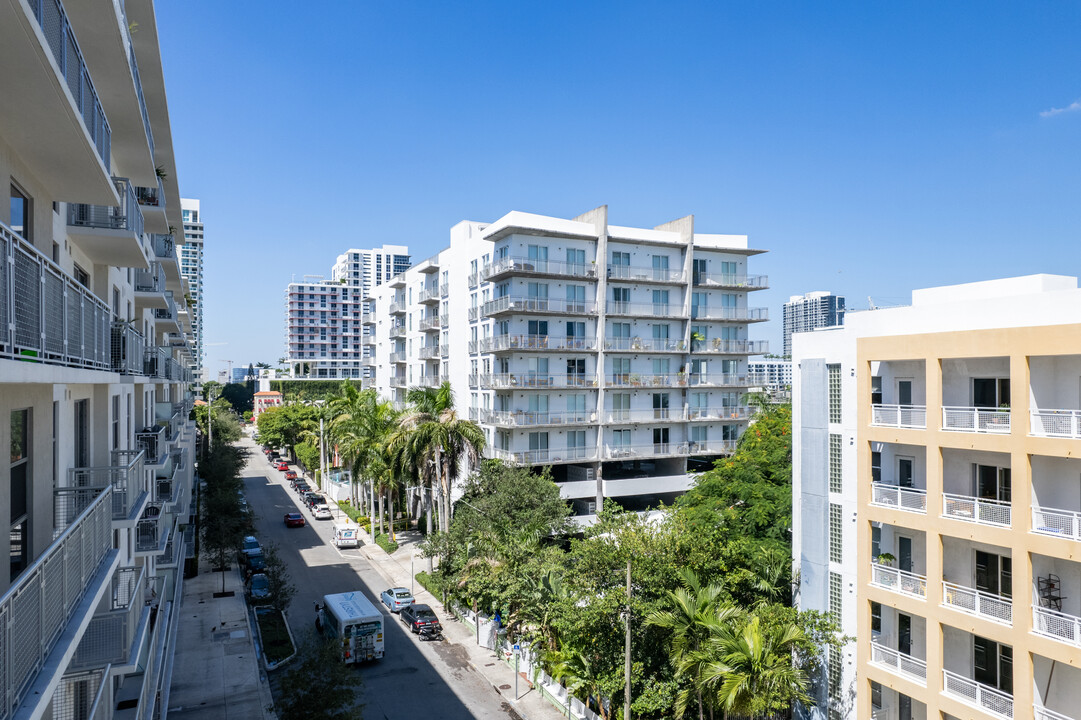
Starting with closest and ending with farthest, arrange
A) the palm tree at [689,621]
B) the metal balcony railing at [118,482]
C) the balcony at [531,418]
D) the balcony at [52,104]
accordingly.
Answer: the balcony at [52,104], the metal balcony railing at [118,482], the palm tree at [689,621], the balcony at [531,418]

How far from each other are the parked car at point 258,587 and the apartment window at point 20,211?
2857 cm

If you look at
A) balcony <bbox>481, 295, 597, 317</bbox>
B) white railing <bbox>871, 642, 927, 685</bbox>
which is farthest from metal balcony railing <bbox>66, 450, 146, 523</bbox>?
balcony <bbox>481, 295, 597, 317</bbox>

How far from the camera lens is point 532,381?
46.1m

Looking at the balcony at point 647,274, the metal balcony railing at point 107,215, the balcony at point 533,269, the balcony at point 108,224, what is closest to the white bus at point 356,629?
the balcony at point 108,224

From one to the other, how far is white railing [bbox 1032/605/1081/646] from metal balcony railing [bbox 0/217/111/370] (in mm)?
22198

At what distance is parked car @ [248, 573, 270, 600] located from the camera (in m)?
36.3

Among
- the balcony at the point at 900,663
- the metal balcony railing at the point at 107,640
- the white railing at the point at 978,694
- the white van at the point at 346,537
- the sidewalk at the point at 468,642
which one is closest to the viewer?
the metal balcony railing at the point at 107,640

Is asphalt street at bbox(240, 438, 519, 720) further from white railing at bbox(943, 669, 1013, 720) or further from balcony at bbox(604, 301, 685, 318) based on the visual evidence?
balcony at bbox(604, 301, 685, 318)

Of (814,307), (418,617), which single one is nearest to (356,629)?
(418,617)

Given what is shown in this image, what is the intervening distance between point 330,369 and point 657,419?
135855 mm

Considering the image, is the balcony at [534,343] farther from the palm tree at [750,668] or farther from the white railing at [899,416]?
the palm tree at [750,668]

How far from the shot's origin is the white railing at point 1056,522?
55.8 ft

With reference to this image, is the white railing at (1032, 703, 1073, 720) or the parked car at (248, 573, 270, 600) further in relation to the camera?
the parked car at (248, 573, 270, 600)

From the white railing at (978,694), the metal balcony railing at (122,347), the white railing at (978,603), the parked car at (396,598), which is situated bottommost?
the parked car at (396,598)
